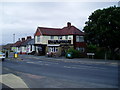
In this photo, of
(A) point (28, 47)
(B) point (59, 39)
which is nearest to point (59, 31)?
(B) point (59, 39)

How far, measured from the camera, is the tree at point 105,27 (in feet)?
95.8

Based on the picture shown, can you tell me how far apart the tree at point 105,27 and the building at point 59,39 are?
1409 centimetres

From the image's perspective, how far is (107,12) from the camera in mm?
31016

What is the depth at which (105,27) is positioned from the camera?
2936 cm

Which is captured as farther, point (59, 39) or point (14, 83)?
point (59, 39)

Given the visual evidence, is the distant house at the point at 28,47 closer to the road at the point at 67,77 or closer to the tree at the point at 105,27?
the tree at the point at 105,27

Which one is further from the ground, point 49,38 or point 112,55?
point 49,38

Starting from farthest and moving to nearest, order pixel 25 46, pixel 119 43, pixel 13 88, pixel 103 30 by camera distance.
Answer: pixel 25 46 < pixel 119 43 < pixel 103 30 < pixel 13 88

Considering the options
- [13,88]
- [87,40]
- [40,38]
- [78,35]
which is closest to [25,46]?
[40,38]

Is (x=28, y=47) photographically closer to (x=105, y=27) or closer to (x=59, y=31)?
(x=59, y=31)

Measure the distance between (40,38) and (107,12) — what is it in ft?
86.6

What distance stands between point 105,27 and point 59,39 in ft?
74.8

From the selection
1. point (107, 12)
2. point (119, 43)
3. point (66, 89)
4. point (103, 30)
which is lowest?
point (66, 89)

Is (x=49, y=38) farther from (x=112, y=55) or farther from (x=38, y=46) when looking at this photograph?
(x=112, y=55)
